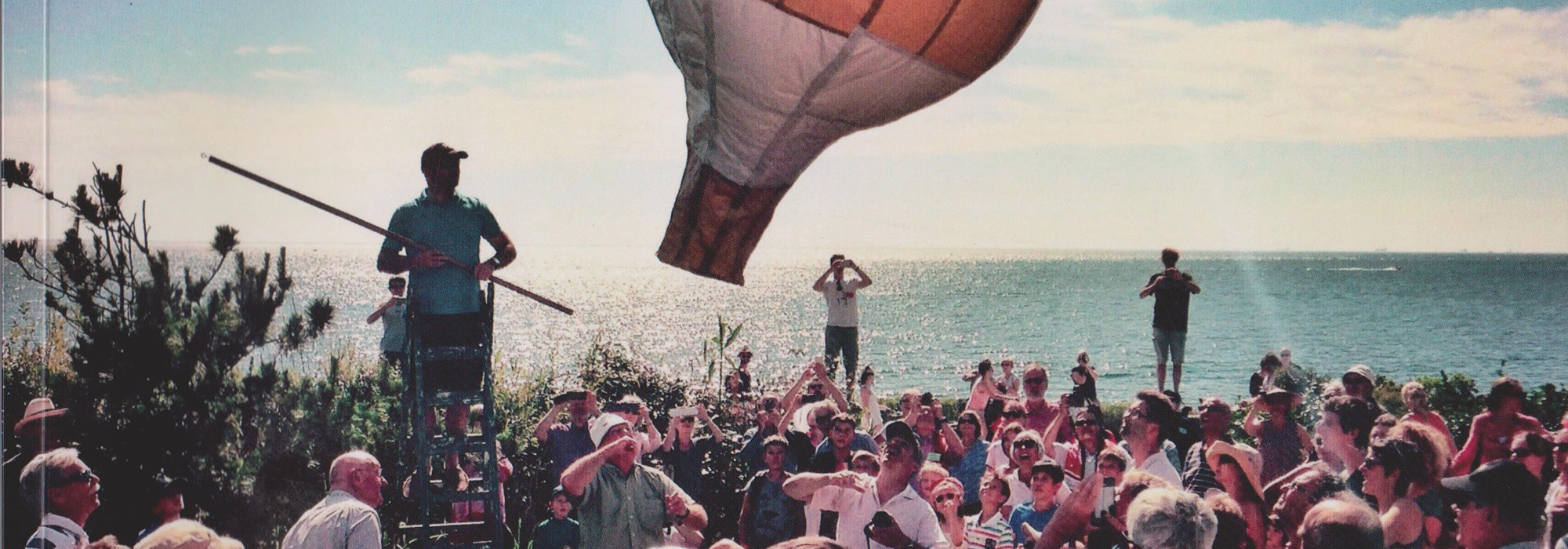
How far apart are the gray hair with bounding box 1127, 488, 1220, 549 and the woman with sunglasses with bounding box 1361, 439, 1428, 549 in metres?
1.03

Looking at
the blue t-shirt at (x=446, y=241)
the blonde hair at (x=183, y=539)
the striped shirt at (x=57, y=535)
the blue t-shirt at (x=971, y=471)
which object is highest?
the blue t-shirt at (x=446, y=241)

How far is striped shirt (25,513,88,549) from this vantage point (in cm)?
384

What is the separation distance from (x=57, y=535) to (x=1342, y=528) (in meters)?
4.10

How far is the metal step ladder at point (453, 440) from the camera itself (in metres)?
5.80

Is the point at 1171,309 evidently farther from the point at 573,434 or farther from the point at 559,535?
the point at 559,535

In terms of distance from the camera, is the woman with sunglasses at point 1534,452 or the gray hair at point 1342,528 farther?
the woman with sunglasses at point 1534,452

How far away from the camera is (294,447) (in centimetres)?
613

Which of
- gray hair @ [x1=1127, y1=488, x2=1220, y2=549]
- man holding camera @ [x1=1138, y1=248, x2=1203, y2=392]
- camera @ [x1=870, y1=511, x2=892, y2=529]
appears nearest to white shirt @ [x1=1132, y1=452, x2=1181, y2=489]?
camera @ [x1=870, y1=511, x2=892, y2=529]

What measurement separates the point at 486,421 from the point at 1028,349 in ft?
221

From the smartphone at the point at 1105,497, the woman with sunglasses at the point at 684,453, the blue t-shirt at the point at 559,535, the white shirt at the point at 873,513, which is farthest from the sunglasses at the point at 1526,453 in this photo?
the blue t-shirt at the point at 559,535

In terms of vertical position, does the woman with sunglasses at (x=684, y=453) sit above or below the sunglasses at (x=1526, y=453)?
below

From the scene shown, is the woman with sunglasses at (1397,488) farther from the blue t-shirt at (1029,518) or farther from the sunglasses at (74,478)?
the sunglasses at (74,478)

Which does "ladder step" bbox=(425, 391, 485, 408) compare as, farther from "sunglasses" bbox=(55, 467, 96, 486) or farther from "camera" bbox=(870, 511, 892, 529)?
"camera" bbox=(870, 511, 892, 529)

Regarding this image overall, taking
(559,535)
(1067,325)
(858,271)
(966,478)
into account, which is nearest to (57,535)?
(559,535)
